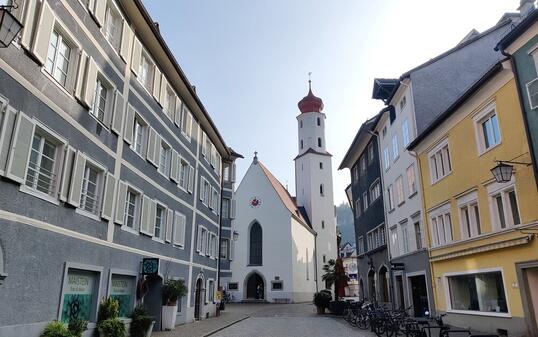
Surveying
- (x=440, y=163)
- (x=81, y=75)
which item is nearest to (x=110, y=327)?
(x=81, y=75)

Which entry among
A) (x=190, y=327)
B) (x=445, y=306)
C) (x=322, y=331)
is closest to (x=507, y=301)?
(x=445, y=306)

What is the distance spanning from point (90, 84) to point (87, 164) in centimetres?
234

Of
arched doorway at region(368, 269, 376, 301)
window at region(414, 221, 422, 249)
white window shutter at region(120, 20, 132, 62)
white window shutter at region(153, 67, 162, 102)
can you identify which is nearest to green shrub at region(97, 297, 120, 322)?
white window shutter at region(120, 20, 132, 62)

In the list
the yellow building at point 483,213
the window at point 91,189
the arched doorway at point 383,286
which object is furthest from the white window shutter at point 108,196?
the arched doorway at point 383,286

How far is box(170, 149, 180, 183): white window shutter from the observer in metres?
20.3

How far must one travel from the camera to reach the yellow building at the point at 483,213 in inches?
510

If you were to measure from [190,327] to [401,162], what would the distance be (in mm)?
14287

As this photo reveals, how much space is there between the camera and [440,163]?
1944cm

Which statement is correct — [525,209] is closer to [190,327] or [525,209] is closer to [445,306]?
[445,306]

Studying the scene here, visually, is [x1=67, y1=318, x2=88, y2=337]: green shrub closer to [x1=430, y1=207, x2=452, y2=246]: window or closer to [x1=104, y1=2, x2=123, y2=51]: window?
[x1=104, y1=2, x2=123, y2=51]: window

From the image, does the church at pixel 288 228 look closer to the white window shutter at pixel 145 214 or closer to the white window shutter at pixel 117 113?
the white window shutter at pixel 145 214

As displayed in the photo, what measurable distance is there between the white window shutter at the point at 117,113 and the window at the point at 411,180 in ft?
48.6

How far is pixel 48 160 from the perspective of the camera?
1070 centimetres

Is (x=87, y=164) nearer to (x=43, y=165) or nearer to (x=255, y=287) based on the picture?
(x=43, y=165)
